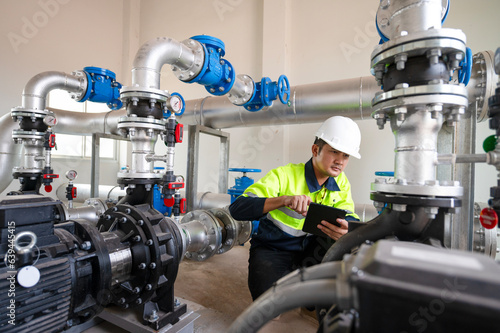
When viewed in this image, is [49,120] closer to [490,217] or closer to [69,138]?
[69,138]

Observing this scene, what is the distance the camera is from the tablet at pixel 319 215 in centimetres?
115

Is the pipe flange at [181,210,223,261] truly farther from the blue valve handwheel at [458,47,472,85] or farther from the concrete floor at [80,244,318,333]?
the blue valve handwheel at [458,47,472,85]

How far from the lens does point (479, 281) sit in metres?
0.30

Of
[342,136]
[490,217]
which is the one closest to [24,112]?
[342,136]

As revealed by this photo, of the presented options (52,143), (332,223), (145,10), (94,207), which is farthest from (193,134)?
(145,10)

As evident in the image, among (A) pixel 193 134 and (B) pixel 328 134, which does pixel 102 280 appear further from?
(A) pixel 193 134

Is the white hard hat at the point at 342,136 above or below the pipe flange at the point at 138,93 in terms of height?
below

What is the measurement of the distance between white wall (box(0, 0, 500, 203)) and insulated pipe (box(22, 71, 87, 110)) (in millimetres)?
1891

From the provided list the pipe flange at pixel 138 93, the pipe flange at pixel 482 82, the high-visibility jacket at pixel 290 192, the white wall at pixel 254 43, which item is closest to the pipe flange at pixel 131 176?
the pipe flange at pixel 138 93

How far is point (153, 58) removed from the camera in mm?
1340

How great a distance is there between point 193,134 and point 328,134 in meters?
1.39

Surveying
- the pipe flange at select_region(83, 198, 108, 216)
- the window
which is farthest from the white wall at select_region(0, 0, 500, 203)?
the pipe flange at select_region(83, 198, 108, 216)

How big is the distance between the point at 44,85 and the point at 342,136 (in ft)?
7.82

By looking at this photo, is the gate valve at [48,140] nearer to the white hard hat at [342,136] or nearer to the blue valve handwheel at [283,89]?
the blue valve handwheel at [283,89]
